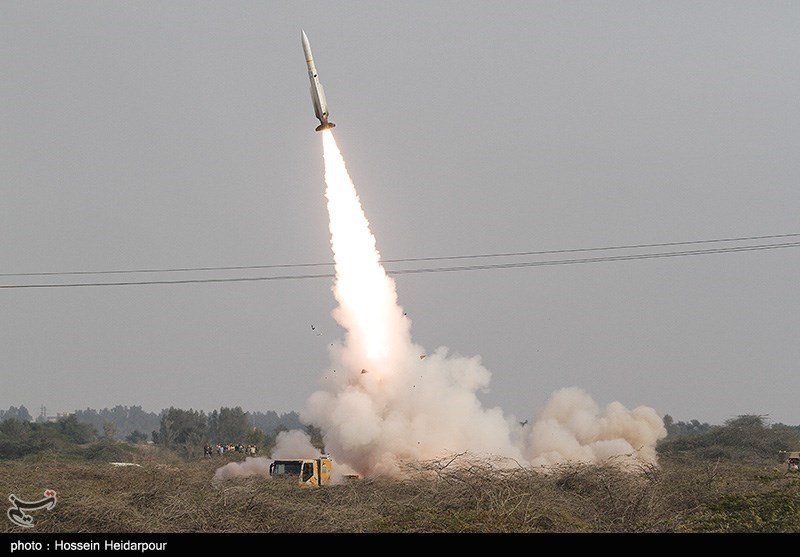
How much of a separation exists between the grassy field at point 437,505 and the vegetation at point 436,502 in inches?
1.8

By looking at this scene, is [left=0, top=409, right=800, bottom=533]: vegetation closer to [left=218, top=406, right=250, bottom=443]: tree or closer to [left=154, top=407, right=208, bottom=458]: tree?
[left=154, top=407, right=208, bottom=458]: tree

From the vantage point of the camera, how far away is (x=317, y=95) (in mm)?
47125

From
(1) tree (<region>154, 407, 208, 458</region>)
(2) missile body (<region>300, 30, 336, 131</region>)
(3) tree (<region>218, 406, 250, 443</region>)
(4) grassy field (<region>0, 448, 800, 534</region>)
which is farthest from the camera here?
(3) tree (<region>218, 406, 250, 443</region>)

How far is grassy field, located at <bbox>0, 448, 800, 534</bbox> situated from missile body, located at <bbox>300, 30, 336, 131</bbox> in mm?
15471

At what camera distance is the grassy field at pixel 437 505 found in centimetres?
3219

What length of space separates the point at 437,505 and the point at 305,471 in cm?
1451

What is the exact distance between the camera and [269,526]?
33.3m

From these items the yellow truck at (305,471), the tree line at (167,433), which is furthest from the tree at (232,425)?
the yellow truck at (305,471)

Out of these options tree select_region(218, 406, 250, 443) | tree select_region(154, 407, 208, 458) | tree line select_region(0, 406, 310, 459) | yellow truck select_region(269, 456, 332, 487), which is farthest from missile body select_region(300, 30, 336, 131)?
tree select_region(218, 406, 250, 443)

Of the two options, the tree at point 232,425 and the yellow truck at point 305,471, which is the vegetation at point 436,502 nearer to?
the yellow truck at point 305,471

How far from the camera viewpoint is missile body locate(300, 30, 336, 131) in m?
46.8
